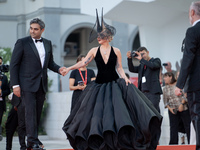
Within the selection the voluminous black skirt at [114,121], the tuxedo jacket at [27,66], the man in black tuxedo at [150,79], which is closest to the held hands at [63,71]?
the tuxedo jacket at [27,66]

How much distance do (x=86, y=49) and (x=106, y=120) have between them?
72.3 ft

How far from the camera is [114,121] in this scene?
531cm

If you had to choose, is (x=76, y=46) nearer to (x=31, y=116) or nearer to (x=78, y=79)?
(x=78, y=79)

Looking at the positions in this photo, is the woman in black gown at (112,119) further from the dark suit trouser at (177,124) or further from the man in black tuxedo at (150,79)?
the dark suit trouser at (177,124)

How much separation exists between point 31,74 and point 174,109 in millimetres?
3664

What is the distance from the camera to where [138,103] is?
5.42 m

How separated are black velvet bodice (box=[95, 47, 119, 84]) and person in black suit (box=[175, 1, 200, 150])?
1.16m

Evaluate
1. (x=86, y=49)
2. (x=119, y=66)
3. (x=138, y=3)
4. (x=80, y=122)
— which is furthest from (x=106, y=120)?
(x=86, y=49)

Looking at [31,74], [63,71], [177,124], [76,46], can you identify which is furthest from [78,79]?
[76,46]

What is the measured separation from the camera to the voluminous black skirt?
17.2 ft

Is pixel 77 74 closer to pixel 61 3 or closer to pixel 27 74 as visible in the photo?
pixel 27 74

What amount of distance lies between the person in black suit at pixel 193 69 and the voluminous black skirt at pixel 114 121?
0.64 metres

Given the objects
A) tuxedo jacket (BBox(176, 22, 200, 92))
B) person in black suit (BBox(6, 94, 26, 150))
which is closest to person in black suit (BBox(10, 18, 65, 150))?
person in black suit (BBox(6, 94, 26, 150))

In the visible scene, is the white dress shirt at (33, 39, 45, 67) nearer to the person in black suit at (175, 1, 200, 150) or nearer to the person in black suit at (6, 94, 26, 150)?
the person in black suit at (6, 94, 26, 150)
